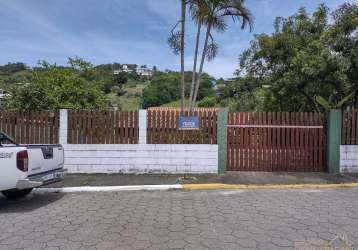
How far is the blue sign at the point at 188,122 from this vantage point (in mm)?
10023

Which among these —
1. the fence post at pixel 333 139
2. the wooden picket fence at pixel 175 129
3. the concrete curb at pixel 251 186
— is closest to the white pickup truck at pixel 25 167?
the concrete curb at pixel 251 186

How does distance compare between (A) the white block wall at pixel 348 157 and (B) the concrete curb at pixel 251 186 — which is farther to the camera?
(A) the white block wall at pixel 348 157

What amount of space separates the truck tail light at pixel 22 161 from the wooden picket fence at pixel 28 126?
3.84 meters

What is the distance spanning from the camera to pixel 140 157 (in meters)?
9.98

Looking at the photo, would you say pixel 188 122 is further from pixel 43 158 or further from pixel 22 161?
pixel 22 161

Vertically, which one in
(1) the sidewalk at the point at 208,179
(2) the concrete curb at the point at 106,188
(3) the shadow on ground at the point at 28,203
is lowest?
(3) the shadow on ground at the point at 28,203

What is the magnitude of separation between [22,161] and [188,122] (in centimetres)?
483

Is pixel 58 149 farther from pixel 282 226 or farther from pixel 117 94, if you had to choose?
pixel 117 94

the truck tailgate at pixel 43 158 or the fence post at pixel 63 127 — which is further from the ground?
the fence post at pixel 63 127

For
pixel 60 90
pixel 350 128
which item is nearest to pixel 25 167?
pixel 60 90

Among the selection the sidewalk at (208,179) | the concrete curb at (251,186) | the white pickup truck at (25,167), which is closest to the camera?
the white pickup truck at (25,167)

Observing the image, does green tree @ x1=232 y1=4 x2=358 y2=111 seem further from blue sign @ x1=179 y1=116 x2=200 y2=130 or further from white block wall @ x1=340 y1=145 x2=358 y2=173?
blue sign @ x1=179 y1=116 x2=200 y2=130

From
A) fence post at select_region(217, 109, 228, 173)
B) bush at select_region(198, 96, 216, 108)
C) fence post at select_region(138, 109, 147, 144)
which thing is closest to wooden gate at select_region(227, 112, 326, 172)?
fence post at select_region(217, 109, 228, 173)

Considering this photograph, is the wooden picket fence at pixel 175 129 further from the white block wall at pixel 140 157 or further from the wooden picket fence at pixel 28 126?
the wooden picket fence at pixel 28 126
